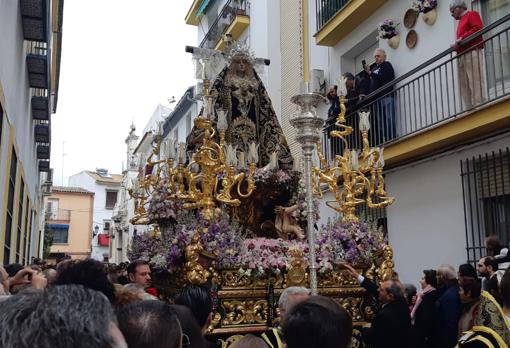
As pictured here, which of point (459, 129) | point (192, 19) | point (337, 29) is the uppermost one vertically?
point (192, 19)

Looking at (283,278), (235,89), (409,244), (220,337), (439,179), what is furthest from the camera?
(409,244)

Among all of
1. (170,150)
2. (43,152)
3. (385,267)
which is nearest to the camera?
(385,267)

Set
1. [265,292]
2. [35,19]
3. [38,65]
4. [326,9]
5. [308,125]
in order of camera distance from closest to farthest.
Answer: [308,125] → [265,292] → [35,19] → [38,65] → [326,9]

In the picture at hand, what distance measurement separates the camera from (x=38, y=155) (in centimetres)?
1529

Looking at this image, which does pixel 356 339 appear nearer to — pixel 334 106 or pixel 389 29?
pixel 334 106

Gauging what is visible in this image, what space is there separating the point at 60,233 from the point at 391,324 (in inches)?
1672

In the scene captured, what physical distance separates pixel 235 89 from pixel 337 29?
5.43 meters

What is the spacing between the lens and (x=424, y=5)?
958cm

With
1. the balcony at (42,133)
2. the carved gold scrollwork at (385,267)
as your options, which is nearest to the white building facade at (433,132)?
the carved gold scrollwork at (385,267)

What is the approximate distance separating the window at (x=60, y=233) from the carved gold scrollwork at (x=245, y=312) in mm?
39742

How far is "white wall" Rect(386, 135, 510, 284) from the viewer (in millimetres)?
8602

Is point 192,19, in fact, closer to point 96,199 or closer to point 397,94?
point 397,94

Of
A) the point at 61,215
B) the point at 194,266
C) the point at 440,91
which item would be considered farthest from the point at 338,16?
the point at 61,215

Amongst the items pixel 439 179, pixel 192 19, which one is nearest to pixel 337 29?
pixel 439 179
